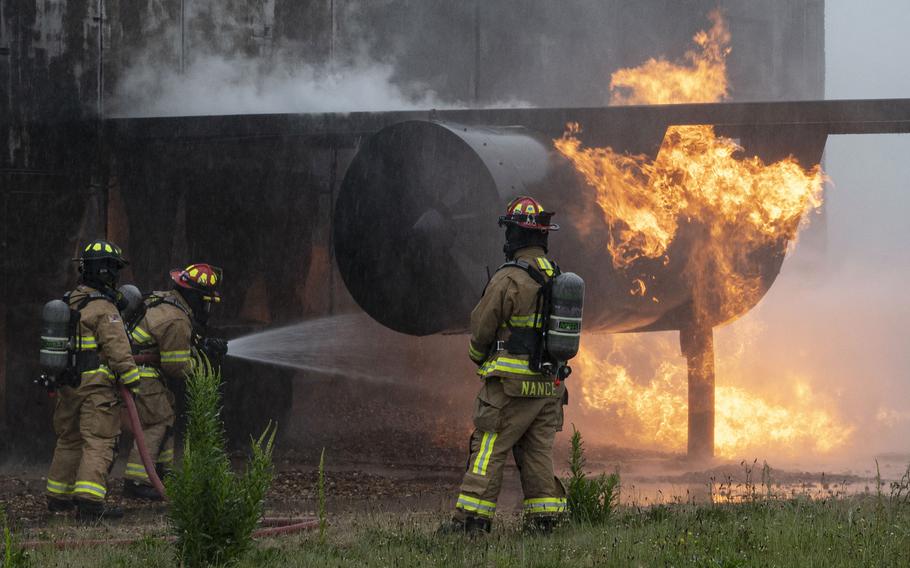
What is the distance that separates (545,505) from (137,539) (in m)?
2.29

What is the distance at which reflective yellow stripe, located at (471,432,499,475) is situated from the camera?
6.47m

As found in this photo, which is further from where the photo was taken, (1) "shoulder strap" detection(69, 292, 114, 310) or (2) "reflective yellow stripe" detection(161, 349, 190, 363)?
(2) "reflective yellow stripe" detection(161, 349, 190, 363)

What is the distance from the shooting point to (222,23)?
12.8 meters

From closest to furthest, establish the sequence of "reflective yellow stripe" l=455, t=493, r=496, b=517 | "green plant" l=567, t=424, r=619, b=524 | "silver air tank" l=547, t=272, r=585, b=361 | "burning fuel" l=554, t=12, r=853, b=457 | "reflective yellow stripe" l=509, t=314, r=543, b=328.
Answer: "reflective yellow stripe" l=455, t=493, r=496, b=517 → "silver air tank" l=547, t=272, r=585, b=361 → "reflective yellow stripe" l=509, t=314, r=543, b=328 → "green plant" l=567, t=424, r=619, b=524 → "burning fuel" l=554, t=12, r=853, b=457

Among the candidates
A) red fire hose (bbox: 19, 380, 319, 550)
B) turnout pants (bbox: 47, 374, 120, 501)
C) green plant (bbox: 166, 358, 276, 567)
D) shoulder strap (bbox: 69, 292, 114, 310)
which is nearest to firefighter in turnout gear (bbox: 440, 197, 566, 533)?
red fire hose (bbox: 19, 380, 319, 550)

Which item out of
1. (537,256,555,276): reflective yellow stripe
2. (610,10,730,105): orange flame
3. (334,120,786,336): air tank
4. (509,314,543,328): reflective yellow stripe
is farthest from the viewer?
(610,10,730,105): orange flame

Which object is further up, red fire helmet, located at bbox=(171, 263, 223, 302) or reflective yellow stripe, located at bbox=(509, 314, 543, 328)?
red fire helmet, located at bbox=(171, 263, 223, 302)

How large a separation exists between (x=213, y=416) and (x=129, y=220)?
5.81m

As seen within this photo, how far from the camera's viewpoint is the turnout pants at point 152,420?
8953 mm

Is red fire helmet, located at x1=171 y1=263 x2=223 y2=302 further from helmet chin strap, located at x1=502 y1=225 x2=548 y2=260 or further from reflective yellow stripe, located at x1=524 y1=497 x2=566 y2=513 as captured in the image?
reflective yellow stripe, located at x1=524 y1=497 x2=566 y2=513

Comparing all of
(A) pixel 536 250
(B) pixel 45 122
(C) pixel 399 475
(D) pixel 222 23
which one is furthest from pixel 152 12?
(A) pixel 536 250

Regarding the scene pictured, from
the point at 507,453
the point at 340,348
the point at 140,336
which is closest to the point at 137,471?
the point at 140,336

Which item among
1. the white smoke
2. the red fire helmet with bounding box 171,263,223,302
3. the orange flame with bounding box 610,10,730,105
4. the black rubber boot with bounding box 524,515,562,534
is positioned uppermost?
the orange flame with bounding box 610,10,730,105

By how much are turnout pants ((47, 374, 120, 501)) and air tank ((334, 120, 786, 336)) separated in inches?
91.1
